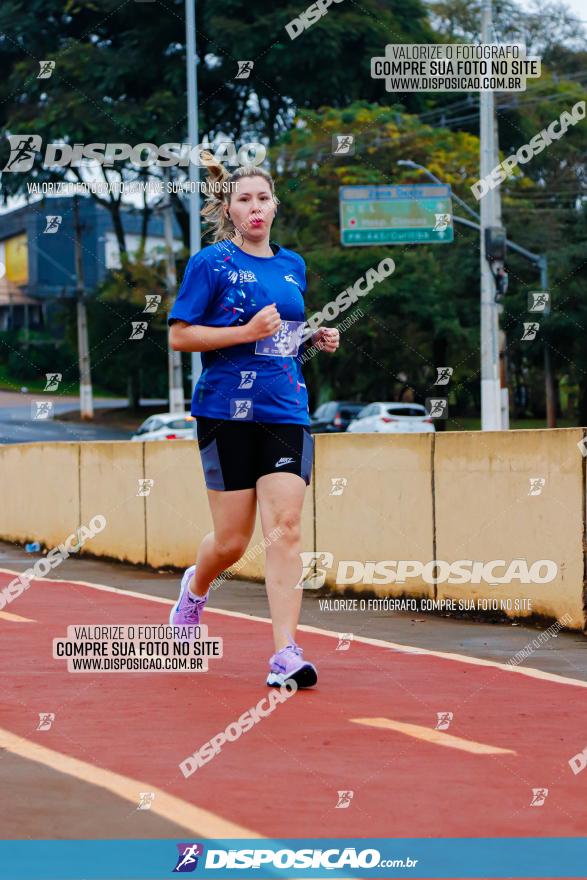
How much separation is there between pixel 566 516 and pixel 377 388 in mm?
48980

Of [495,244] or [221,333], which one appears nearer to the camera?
[221,333]

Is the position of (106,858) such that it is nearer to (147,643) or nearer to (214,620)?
(147,643)

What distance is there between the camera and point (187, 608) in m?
7.23

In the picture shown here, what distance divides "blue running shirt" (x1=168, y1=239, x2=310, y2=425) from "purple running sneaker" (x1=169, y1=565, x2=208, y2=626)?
2.73 ft

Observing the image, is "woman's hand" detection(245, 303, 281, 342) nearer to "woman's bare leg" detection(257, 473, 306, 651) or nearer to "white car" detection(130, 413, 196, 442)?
"woman's bare leg" detection(257, 473, 306, 651)

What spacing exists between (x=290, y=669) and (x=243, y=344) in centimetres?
124

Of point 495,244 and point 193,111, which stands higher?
point 193,111

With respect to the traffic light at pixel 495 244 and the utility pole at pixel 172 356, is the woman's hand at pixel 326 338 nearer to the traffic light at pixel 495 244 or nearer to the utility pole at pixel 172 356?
the traffic light at pixel 495 244

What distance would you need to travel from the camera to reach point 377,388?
5772cm

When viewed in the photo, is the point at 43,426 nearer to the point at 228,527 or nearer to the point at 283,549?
the point at 228,527

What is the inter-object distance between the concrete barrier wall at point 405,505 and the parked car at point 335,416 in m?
30.3

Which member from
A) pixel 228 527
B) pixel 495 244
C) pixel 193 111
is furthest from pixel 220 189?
pixel 193 111

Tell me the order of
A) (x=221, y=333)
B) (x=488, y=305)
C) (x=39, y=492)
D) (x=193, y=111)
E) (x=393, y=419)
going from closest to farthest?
(x=221, y=333), (x=39, y=492), (x=488, y=305), (x=193, y=111), (x=393, y=419)

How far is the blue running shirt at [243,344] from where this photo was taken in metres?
6.64
